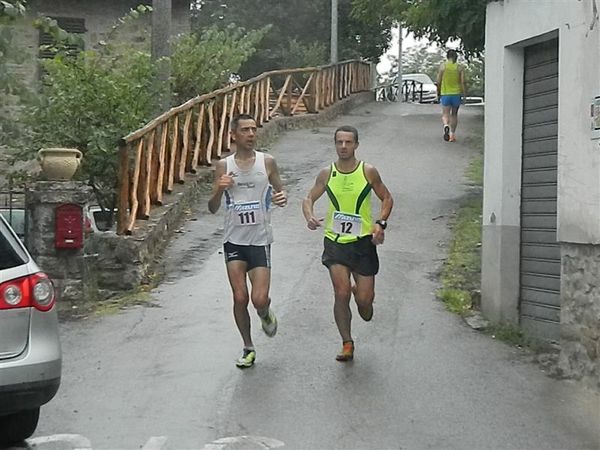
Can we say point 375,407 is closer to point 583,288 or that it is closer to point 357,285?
point 357,285

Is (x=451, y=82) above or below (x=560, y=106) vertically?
above

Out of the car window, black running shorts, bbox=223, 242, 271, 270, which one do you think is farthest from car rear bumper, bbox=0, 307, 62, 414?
black running shorts, bbox=223, 242, 271, 270

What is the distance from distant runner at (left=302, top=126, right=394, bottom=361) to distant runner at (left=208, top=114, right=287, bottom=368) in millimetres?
391

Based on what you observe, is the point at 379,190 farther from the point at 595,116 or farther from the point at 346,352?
the point at 595,116

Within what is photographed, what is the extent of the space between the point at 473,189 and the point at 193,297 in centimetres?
650

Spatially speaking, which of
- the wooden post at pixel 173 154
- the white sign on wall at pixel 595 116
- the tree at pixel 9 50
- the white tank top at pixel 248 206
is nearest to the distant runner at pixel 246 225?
the white tank top at pixel 248 206

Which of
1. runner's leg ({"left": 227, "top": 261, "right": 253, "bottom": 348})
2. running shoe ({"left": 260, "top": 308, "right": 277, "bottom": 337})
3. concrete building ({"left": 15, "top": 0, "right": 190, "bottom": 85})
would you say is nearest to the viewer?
runner's leg ({"left": 227, "top": 261, "right": 253, "bottom": 348})

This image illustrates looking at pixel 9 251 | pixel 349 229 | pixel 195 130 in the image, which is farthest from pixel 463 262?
pixel 9 251

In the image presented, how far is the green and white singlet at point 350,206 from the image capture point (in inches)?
311

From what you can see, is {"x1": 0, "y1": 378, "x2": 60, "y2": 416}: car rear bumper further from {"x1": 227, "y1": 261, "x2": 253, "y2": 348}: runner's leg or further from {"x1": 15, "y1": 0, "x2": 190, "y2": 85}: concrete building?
{"x1": 15, "y1": 0, "x2": 190, "y2": 85}: concrete building

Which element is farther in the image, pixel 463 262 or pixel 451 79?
pixel 451 79

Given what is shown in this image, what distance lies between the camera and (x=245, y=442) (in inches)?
245

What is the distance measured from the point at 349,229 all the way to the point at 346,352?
3.05ft

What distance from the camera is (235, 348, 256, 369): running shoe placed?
7.81m
